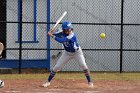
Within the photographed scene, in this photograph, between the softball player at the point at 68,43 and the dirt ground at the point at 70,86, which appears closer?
the dirt ground at the point at 70,86

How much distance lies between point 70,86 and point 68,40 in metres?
1.28

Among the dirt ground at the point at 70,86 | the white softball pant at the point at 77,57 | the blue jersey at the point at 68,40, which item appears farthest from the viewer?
the white softball pant at the point at 77,57

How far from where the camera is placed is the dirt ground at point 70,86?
10.9 meters

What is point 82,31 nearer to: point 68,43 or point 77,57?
point 77,57

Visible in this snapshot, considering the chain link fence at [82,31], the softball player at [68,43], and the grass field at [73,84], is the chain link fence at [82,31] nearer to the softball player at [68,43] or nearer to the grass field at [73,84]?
the grass field at [73,84]

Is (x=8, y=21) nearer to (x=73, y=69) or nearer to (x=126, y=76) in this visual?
(x=73, y=69)

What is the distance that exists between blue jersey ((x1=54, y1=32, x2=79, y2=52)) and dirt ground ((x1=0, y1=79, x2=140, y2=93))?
978 millimetres

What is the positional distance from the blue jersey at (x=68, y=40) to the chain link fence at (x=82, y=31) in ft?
12.6

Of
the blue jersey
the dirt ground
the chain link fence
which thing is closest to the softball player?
the blue jersey

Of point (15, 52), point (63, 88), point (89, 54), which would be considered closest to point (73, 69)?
point (89, 54)

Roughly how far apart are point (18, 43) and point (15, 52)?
33cm

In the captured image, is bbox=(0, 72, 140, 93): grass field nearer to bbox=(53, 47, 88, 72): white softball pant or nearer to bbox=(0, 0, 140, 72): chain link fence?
bbox=(53, 47, 88, 72): white softball pant

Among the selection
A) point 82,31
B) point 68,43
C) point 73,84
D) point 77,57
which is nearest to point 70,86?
point 73,84

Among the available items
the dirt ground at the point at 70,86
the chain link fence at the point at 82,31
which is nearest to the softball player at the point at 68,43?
the dirt ground at the point at 70,86
